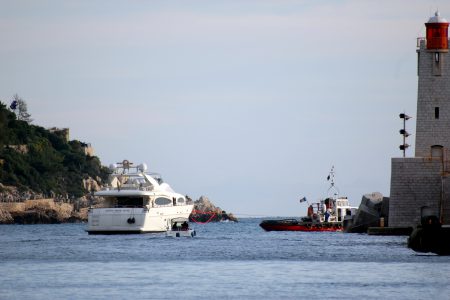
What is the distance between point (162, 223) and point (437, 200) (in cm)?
2872

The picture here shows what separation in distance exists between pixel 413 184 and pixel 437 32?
34.9 ft

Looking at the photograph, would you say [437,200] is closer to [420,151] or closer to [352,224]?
[420,151]

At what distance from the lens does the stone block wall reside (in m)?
86.0

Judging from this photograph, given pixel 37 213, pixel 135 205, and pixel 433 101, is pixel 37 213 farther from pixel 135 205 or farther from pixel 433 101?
pixel 433 101

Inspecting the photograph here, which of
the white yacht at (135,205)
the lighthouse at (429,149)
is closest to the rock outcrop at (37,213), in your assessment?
the white yacht at (135,205)

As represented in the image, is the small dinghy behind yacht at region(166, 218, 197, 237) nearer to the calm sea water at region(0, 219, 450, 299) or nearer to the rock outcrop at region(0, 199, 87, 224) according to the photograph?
the calm sea water at region(0, 219, 450, 299)

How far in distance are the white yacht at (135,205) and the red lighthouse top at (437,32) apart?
91.5 feet

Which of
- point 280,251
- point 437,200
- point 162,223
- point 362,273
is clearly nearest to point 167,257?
point 280,251

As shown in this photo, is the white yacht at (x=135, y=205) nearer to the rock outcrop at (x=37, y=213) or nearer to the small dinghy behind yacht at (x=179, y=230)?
the small dinghy behind yacht at (x=179, y=230)

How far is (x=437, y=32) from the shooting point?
8850cm

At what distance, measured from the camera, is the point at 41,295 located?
48906mm

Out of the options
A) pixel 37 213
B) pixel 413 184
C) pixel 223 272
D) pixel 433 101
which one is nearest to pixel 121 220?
pixel 413 184

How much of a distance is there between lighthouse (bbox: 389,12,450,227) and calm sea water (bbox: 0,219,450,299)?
9.23ft

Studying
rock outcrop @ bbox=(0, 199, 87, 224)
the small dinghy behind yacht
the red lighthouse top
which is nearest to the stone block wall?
the red lighthouse top
